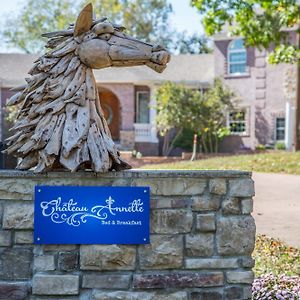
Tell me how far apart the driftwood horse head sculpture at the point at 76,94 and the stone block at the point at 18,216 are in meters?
0.30

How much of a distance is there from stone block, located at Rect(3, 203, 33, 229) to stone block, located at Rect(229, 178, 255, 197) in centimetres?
152

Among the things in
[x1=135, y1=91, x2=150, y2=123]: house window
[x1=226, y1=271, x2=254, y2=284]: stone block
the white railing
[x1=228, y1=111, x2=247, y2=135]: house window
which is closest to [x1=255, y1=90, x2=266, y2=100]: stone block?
[x1=228, y1=111, x2=247, y2=135]: house window

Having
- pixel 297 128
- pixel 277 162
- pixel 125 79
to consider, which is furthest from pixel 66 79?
pixel 125 79

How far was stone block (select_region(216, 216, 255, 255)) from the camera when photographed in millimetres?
4156

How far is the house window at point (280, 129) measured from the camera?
24.1 m

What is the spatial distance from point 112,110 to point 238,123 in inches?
235

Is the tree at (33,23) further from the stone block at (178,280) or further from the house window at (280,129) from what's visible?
the stone block at (178,280)

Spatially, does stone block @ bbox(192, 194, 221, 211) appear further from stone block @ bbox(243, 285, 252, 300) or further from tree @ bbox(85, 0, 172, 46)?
tree @ bbox(85, 0, 172, 46)

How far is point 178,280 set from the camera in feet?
13.5

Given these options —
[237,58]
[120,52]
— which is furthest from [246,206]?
[237,58]

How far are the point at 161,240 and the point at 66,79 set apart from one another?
1424mm

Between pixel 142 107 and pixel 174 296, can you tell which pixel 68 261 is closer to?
pixel 174 296

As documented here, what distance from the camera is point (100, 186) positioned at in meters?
4.09

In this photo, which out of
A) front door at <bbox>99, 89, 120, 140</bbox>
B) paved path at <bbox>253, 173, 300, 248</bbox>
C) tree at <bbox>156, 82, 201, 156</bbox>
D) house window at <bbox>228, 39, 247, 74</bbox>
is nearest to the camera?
paved path at <bbox>253, 173, 300, 248</bbox>
